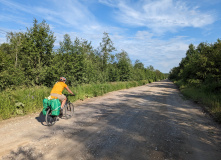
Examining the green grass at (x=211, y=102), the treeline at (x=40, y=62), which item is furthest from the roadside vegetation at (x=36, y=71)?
the green grass at (x=211, y=102)

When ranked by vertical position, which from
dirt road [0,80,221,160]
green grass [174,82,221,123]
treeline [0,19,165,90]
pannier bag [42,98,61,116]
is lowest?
dirt road [0,80,221,160]

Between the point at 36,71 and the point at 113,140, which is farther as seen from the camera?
the point at 36,71

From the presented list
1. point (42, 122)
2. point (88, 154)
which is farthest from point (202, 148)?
point (42, 122)

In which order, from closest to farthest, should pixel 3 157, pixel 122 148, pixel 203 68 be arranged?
pixel 3 157
pixel 122 148
pixel 203 68


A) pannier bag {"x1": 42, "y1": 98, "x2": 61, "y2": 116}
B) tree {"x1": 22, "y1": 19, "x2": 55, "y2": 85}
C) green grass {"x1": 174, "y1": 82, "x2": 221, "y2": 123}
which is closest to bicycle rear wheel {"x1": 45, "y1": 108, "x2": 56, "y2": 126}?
pannier bag {"x1": 42, "y1": 98, "x2": 61, "y2": 116}

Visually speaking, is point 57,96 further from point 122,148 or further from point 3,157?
point 122,148

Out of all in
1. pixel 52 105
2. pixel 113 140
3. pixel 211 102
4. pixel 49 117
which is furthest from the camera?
pixel 211 102

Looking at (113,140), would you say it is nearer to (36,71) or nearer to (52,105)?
(52,105)

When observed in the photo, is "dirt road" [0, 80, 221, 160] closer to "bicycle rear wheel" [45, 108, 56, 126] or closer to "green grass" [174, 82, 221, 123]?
"bicycle rear wheel" [45, 108, 56, 126]

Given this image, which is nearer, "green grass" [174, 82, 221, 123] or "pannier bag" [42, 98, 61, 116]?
"pannier bag" [42, 98, 61, 116]

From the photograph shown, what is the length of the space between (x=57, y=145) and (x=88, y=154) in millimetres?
1040

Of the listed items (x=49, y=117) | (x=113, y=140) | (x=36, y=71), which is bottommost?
(x=113, y=140)

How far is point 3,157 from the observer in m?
3.23

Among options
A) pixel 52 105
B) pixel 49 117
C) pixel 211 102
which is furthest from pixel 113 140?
pixel 211 102
